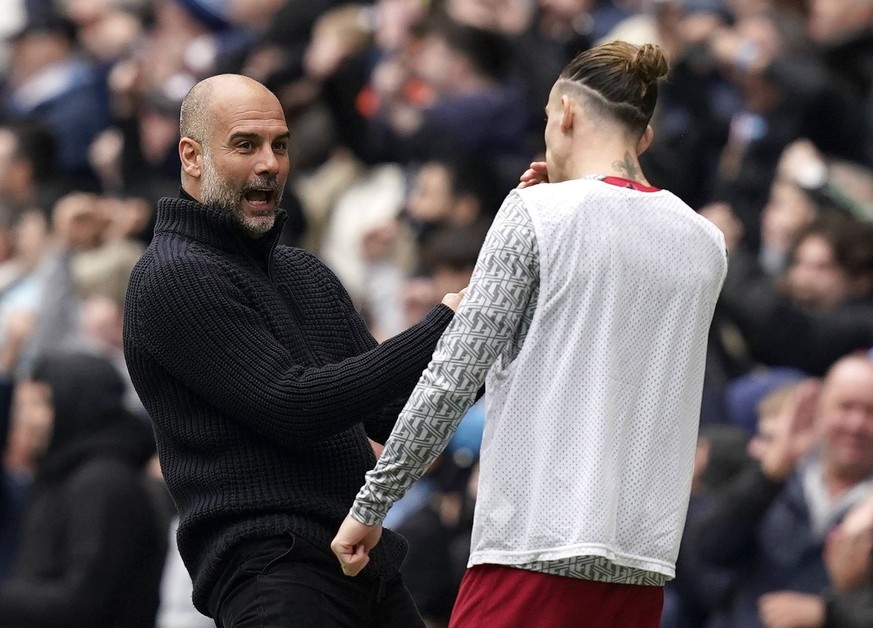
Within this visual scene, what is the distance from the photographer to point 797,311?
25.6 ft

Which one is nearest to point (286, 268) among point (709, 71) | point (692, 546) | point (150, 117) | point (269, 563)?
point (269, 563)

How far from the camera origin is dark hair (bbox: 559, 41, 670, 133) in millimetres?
4227

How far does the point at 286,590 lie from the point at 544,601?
1.87 feet

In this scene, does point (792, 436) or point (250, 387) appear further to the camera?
point (792, 436)

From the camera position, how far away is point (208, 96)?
4.54m

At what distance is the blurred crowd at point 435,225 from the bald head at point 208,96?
9.19ft

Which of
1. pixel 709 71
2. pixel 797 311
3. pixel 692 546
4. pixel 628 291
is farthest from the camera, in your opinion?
pixel 709 71

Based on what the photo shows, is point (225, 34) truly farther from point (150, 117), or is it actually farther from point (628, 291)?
point (628, 291)

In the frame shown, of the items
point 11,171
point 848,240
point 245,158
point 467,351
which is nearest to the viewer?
point 467,351

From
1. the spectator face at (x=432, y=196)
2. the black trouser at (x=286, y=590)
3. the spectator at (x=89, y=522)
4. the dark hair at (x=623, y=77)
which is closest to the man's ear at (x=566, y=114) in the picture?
the dark hair at (x=623, y=77)

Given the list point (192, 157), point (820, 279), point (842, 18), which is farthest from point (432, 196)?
point (192, 157)

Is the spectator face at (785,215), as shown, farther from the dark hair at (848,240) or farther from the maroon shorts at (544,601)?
the maroon shorts at (544,601)

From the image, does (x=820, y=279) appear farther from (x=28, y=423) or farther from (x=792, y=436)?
(x=28, y=423)

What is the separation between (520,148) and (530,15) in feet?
2.62
